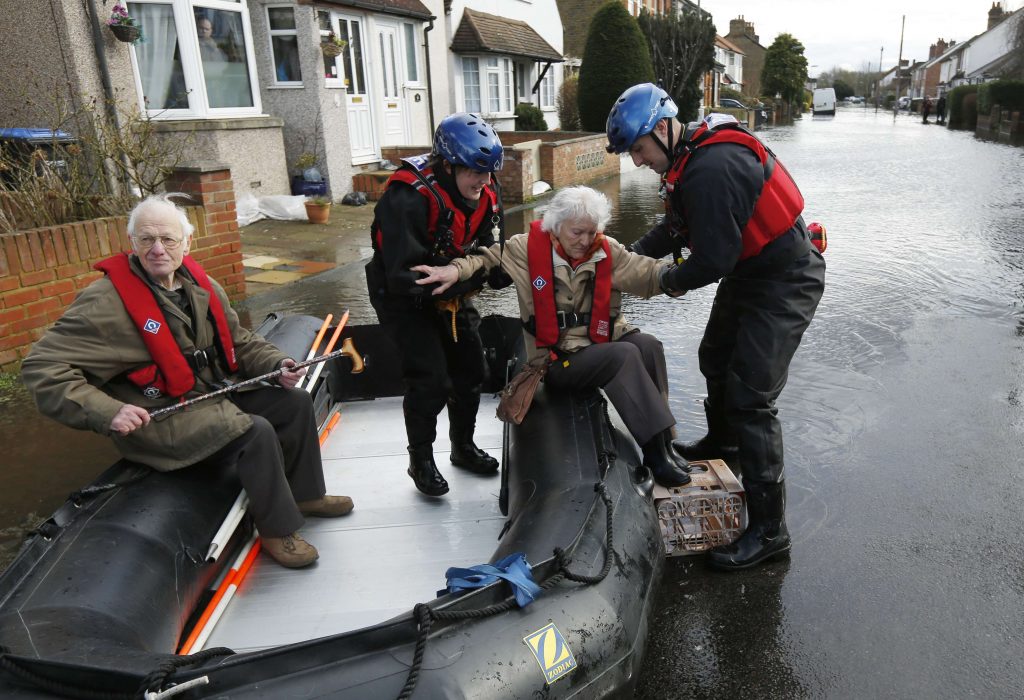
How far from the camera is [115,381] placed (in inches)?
125

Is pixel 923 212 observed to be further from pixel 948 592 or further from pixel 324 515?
pixel 324 515

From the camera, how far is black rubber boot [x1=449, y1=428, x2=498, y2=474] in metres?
4.24

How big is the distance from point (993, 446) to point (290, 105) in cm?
1171

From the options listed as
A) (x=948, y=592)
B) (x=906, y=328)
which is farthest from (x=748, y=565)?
(x=906, y=328)

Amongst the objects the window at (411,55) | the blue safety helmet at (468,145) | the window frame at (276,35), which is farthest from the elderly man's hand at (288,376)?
the window at (411,55)

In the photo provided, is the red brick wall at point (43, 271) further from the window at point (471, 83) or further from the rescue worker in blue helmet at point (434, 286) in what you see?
the window at point (471, 83)

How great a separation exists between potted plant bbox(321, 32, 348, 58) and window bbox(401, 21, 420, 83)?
3.42 metres

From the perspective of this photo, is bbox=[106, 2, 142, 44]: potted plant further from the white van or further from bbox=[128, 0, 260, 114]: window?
the white van

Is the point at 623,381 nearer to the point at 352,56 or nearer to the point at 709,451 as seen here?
the point at 709,451

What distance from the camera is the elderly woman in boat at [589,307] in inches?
142

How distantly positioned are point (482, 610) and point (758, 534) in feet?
6.03

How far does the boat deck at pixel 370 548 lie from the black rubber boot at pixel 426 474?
0.27 ft

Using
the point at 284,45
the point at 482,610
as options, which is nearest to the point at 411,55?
the point at 284,45

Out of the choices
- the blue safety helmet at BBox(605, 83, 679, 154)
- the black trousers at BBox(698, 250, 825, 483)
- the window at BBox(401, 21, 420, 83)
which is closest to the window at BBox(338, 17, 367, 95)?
the window at BBox(401, 21, 420, 83)
